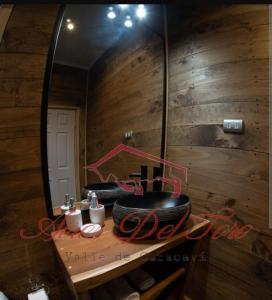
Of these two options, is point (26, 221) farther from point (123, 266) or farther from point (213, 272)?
point (213, 272)

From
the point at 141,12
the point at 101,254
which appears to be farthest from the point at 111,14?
the point at 101,254

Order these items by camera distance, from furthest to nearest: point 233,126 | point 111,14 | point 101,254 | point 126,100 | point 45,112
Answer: point 126,100, point 111,14, point 233,126, point 45,112, point 101,254

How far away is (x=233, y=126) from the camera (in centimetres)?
102

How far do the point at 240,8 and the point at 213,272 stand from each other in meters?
1.61

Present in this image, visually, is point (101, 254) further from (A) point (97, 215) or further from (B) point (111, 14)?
(B) point (111, 14)

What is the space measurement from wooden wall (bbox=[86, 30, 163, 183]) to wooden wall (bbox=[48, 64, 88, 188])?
37 mm

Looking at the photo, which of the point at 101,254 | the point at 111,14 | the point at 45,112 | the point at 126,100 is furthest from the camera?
the point at 126,100

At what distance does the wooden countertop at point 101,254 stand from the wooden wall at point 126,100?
0.34 m

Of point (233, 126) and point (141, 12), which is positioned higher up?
point (141, 12)

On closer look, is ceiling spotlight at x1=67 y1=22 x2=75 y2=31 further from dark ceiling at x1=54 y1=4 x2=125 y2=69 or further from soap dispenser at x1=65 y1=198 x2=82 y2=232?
soap dispenser at x1=65 y1=198 x2=82 y2=232

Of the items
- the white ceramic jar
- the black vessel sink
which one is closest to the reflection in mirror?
the white ceramic jar

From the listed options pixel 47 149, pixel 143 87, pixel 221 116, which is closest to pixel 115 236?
pixel 47 149

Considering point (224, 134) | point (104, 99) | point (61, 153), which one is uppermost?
point (104, 99)

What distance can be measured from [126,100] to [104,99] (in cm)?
Result: 20
